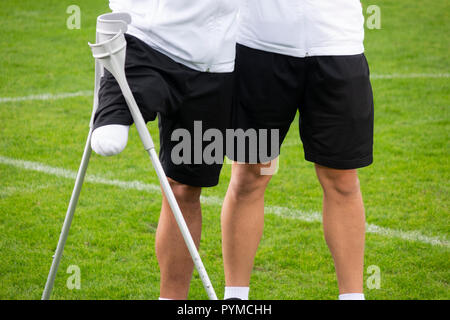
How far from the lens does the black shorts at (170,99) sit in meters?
2.20

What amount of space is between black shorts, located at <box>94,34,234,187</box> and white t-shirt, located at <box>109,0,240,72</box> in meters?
0.04

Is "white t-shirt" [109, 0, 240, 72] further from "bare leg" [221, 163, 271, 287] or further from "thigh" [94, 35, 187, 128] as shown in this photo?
"bare leg" [221, 163, 271, 287]

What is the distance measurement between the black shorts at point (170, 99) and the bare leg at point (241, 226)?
31 cm

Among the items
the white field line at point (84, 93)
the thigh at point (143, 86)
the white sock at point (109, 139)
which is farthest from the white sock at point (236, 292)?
the white field line at point (84, 93)

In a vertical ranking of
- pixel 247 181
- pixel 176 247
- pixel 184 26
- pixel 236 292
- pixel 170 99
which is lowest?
pixel 236 292

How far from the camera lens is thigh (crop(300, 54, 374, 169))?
8.38ft

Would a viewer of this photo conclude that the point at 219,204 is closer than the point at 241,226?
No

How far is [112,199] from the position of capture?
439 cm

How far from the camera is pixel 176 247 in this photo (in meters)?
2.69

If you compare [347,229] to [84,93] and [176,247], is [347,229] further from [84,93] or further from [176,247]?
[84,93]

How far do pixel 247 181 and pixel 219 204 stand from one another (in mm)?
1530

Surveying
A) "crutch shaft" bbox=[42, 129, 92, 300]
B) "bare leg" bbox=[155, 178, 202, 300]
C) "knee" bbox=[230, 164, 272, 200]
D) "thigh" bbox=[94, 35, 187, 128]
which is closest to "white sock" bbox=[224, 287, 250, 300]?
"bare leg" bbox=[155, 178, 202, 300]

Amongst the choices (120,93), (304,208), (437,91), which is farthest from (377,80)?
(120,93)

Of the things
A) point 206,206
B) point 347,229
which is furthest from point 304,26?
point 206,206
